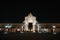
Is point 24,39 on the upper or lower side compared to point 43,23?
lower

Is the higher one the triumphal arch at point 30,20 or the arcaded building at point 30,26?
the triumphal arch at point 30,20

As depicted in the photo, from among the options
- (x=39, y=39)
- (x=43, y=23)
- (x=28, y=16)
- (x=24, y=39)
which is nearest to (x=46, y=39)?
(x=39, y=39)

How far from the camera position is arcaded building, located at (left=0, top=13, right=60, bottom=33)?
268ft

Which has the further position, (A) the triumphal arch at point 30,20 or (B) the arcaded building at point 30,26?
(A) the triumphal arch at point 30,20

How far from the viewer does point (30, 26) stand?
8406 cm

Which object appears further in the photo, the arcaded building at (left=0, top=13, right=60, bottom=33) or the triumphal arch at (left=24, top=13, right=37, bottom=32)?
the triumphal arch at (left=24, top=13, right=37, bottom=32)

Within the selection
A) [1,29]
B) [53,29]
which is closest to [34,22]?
[53,29]

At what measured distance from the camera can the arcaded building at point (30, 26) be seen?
81750 mm

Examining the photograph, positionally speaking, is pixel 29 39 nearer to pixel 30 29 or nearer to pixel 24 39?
pixel 24 39

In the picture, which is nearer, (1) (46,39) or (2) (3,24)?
(1) (46,39)

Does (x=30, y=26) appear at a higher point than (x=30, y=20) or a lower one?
lower

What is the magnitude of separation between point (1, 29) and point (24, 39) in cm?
3790

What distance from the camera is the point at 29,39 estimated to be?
47.6 meters

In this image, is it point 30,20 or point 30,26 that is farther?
point 30,20
